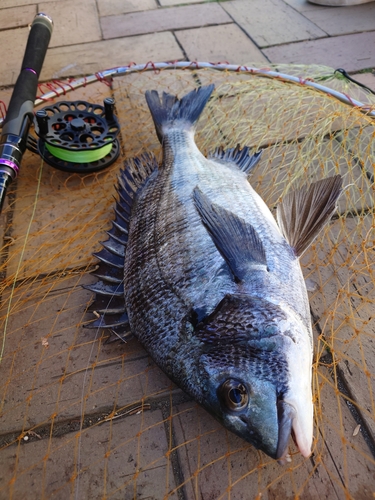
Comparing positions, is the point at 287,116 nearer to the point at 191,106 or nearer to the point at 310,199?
the point at 191,106

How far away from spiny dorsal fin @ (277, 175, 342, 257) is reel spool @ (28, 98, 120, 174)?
4.23 feet

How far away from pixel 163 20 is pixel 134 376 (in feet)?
13.9

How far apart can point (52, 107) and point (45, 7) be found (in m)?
3.03

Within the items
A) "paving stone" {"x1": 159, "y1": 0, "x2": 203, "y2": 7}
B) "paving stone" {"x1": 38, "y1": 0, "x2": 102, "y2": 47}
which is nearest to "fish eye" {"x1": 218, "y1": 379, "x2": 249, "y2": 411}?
"paving stone" {"x1": 38, "y1": 0, "x2": 102, "y2": 47}

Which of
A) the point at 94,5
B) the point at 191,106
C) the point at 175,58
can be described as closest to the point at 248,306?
the point at 191,106

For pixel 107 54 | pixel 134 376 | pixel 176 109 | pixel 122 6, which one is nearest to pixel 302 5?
pixel 122 6

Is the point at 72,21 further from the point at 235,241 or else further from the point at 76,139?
the point at 235,241

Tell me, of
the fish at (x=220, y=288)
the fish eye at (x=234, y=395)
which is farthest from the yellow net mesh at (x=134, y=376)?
the fish eye at (x=234, y=395)

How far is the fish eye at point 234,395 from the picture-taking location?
1.28 m

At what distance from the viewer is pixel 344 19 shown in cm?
431

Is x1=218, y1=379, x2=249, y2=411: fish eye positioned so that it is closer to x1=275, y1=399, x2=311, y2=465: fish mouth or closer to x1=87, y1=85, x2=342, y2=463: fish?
x1=87, y1=85, x2=342, y2=463: fish

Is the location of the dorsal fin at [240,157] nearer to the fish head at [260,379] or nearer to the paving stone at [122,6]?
the fish head at [260,379]

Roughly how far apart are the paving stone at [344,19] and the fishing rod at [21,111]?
3.11m

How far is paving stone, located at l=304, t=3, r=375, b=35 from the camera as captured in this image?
4145mm
